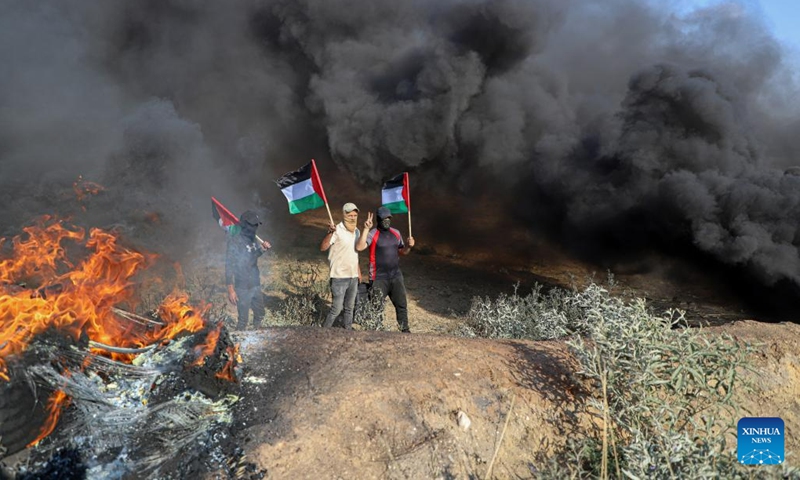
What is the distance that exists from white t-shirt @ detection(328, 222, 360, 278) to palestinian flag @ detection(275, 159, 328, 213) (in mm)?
698

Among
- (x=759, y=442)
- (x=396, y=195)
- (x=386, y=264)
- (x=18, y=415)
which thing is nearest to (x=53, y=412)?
(x=18, y=415)

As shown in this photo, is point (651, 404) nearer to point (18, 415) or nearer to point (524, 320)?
point (524, 320)

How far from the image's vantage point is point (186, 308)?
141 inches

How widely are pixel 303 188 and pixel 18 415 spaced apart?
154 inches

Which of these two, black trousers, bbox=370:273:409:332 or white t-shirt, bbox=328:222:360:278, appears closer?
white t-shirt, bbox=328:222:360:278

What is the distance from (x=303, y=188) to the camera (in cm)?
589

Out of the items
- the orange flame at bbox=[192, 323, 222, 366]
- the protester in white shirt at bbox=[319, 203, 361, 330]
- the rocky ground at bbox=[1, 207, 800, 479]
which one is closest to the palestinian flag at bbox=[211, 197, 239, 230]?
the protester in white shirt at bbox=[319, 203, 361, 330]

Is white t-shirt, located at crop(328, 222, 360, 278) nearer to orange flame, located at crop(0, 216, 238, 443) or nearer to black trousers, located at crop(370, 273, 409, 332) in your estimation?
black trousers, located at crop(370, 273, 409, 332)

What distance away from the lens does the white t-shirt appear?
525 cm

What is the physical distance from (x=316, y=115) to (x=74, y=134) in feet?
25.3

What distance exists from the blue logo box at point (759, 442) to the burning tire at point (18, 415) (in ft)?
12.0

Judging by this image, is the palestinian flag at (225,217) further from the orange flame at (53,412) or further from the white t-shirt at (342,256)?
the orange flame at (53,412)

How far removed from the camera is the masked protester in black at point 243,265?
18.0ft

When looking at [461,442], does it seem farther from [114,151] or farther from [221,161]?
[221,161]
